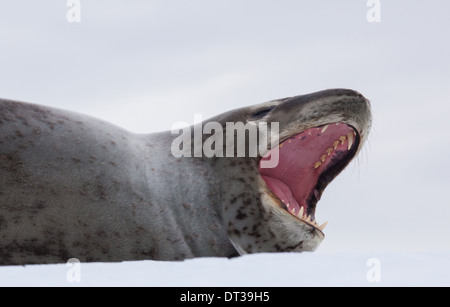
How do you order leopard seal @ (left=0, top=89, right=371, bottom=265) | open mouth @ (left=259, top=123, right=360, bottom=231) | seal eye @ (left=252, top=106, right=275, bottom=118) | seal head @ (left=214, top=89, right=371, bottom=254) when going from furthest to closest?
open mouth @ (left=259, top=123, right=360, bottom=231) → seal eye @ (left=252, top=106, right=275, bottom=118) → seal head @ (left=214, top=89, right=371, bottom=254) → leopard seal @ (left=0, top=89, right=371, bottom=265)

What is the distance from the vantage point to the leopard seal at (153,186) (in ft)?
10.8

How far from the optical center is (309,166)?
4.25 meters

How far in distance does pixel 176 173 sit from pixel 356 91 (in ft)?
4.06

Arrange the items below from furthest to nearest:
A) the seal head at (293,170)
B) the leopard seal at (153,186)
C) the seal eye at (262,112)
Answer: the seal eye at (262,112), the seal head at (293,170), the leopard seal at (153,186)

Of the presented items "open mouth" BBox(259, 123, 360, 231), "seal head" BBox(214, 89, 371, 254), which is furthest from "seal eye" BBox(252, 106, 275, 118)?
"open mouth" BBox(259, 123, 360, 231)

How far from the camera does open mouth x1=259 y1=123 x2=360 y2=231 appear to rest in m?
4.13

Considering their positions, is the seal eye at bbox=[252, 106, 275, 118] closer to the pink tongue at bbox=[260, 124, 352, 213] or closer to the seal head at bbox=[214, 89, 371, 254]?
the seal head at bbox=[214, 89, 371, 254]

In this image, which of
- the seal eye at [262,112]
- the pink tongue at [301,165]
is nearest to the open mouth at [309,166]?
the pink tongue at [301,165]

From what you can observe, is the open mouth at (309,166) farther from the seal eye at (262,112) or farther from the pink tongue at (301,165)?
the seal eye at (262,112)

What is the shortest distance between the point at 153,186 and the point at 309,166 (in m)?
1.16

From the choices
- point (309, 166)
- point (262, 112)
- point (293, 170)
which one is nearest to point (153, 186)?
point (262, 112)

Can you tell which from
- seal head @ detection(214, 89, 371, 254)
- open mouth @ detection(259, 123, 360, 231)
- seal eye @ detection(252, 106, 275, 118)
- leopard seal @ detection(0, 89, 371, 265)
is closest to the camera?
leopard seal @ detection(0, 89, 371, 265)

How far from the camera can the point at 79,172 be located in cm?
344
